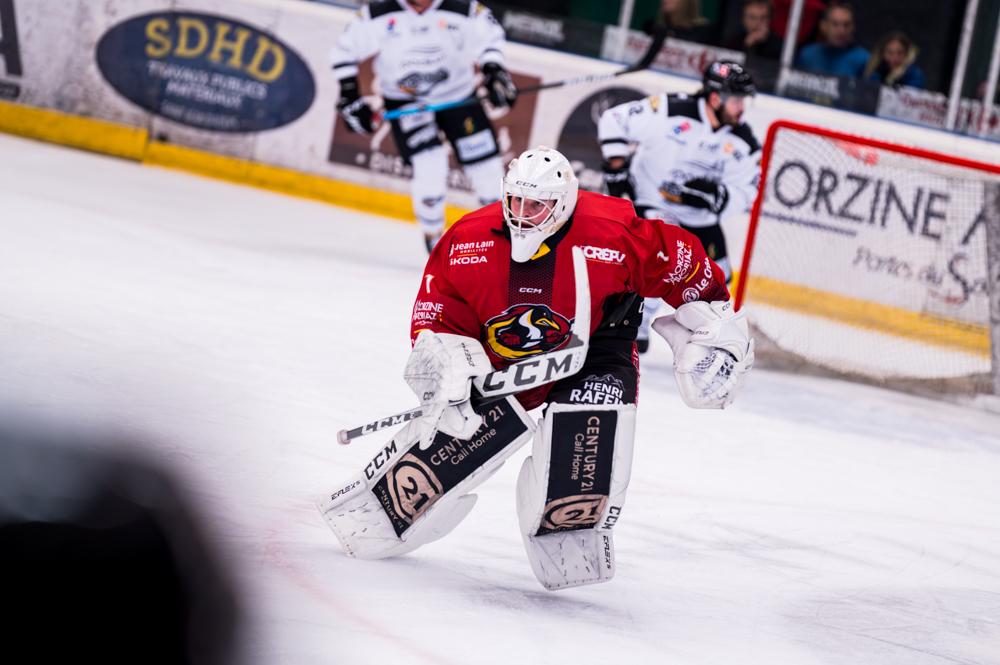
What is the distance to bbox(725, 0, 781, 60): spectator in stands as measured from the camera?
798cm

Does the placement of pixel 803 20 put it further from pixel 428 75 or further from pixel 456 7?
pixel 428 75

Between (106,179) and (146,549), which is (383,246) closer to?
(106,179)

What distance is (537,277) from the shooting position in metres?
3.01

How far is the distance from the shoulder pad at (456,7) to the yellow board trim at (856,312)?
215 cm

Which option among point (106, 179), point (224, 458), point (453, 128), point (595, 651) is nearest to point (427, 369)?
point (595, 651)

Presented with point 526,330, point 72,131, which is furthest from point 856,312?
point 72,131

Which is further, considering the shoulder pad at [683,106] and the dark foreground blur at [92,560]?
the shoulder pad at [683,106]

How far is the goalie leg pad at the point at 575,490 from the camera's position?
296cm

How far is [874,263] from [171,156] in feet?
14.2

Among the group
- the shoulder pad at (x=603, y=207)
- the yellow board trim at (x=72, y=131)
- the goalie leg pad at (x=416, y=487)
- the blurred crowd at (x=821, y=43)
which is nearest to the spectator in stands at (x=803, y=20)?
the blurred crowd at (x=821, y=43)

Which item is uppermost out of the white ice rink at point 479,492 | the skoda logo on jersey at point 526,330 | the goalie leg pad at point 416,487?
the skoda logo on jersey at point 526,330

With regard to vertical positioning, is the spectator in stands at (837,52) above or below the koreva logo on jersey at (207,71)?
above

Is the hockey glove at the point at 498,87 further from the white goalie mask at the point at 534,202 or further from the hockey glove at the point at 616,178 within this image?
the white goalie mask at the point at 534,202

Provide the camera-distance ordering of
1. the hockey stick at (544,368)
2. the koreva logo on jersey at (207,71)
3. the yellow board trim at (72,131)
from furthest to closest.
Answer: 1. the yellow board trim at (72,131)
2. the koreva logo on jersey at (207,71)
3. the hockey stick at (544,368)
